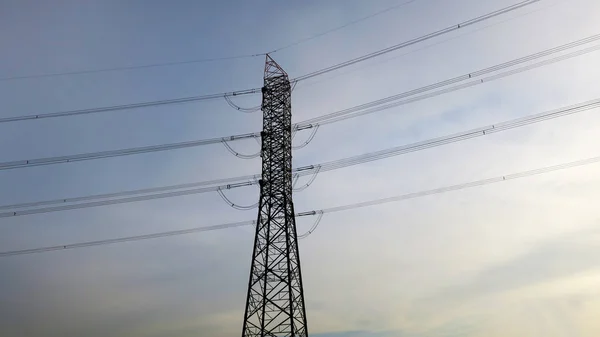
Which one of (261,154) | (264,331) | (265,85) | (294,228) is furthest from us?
(265,85)

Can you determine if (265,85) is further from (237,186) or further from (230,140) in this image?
(237,186)

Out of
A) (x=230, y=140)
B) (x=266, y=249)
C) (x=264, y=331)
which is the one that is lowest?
(x=264, y=331)

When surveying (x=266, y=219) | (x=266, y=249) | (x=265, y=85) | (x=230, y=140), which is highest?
(x=265, y=85)

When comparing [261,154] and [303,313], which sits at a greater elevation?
[261,154]

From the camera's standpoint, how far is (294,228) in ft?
112

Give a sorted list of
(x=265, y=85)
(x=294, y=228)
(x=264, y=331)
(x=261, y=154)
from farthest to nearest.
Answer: (x=265, y=85) → (x=261, y=154) → (x=294, y=228) → (x=264, y=331)

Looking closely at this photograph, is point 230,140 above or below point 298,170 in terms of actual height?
above

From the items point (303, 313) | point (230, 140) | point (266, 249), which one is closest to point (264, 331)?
point (303, 313)

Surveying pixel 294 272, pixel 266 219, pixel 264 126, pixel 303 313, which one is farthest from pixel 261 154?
pixel 303 313

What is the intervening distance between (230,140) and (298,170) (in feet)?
20.0

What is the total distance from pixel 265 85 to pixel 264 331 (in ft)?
62.6

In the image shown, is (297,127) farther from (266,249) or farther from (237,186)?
(266,249)

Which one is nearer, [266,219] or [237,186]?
[266,219]

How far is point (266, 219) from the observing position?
34.4 m
